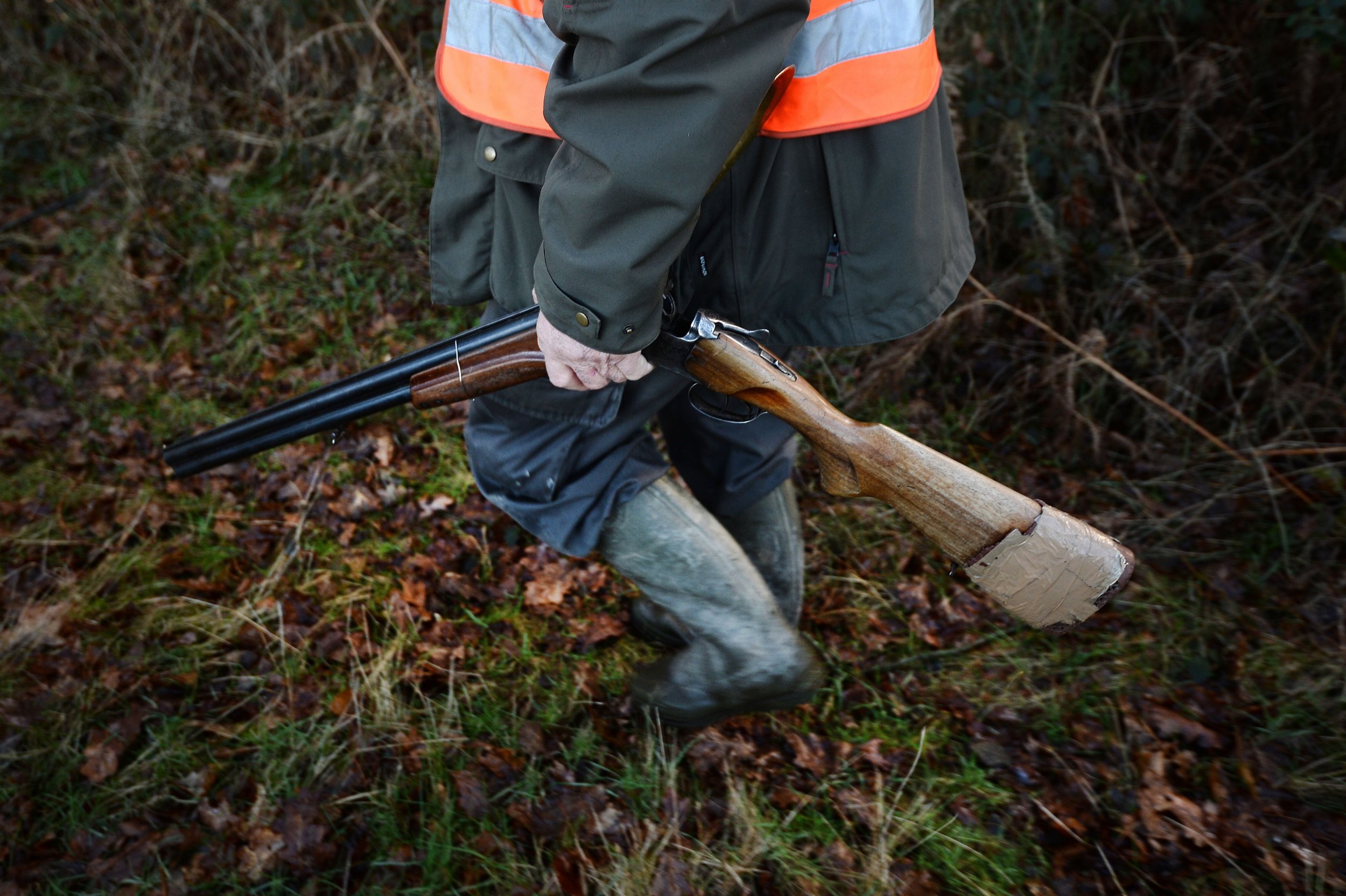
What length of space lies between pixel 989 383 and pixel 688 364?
242 centimetres

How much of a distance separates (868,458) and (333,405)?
1.38 metres

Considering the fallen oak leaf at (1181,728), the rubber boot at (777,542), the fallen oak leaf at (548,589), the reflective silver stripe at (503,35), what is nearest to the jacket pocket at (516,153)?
the reflective silver stripe at (503,35)

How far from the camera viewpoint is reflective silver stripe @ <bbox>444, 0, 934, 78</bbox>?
1558 millimetres

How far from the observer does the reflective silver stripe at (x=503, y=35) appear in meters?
1.59

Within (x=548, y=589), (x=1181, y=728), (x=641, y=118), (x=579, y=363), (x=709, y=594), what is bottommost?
(x=548, y=589)

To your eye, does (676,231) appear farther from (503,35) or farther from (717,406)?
(717,406)

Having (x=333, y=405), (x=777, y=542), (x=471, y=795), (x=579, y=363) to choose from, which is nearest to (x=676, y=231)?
(x=579, y=363)

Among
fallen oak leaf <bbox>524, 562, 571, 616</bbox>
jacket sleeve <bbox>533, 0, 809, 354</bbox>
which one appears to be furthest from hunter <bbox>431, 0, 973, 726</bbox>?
fallen oak leaf <bbox>524, 562, 571, 616</bbox>

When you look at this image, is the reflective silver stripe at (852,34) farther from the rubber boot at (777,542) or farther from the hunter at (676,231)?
the rubber boot at (777,542)

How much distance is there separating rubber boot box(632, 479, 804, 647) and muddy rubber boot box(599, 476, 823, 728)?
0.30 metres

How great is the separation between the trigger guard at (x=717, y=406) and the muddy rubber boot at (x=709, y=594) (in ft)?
0.74

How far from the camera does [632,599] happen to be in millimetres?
3133

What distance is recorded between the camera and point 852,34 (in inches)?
61.6

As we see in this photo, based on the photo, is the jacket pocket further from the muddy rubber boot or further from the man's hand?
the muddy rubber boot
